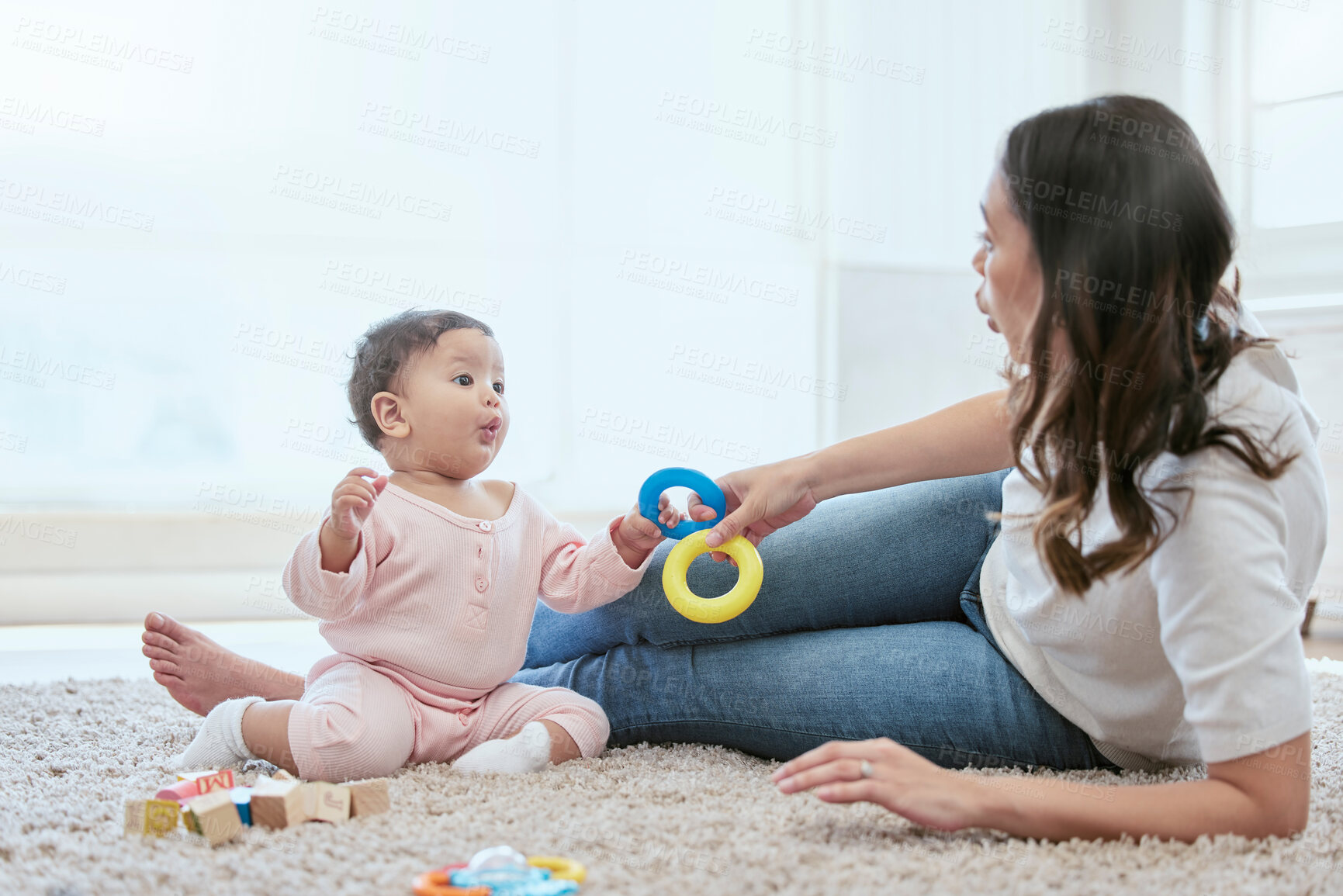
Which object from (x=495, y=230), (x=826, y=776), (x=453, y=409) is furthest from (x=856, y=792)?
(x=495, y=230)

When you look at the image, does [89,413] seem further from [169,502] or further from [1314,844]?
[1314,844]

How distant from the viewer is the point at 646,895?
2.05ft

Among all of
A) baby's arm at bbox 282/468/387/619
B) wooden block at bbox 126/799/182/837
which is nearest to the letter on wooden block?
wooden block at bbox 126/799/182/837

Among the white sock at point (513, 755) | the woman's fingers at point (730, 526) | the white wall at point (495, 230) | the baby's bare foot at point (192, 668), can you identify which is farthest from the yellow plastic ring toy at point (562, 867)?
the white wall at point (495, 230)

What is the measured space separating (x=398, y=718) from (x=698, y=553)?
1.11 ft

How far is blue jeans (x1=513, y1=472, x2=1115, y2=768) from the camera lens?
3.17 feet

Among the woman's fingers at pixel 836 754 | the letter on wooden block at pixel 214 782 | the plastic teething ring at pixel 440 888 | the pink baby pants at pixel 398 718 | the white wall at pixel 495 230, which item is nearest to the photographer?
the plastic teething ring at pixel 440 888

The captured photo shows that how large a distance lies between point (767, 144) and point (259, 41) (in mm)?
1166

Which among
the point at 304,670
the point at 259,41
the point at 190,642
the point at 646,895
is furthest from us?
the point at 259,41

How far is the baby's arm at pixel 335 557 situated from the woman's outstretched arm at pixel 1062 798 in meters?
0.48

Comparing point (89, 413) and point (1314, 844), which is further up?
point (89, 413)

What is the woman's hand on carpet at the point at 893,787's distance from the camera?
70 cm

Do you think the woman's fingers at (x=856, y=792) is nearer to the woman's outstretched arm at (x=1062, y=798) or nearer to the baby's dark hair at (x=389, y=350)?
the woman's outstretched arm at (x=1062, y=798)

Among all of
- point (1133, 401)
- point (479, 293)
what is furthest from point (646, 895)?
point (479, 293)
